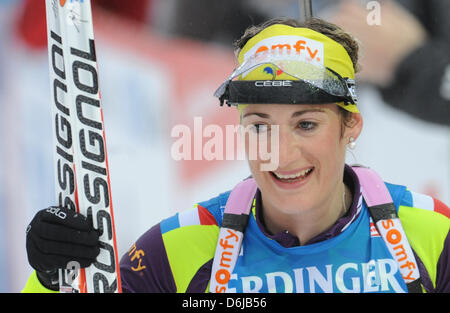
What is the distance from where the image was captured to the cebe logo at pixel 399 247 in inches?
93.4

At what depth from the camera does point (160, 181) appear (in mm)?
4277

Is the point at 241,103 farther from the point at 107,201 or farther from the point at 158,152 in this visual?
the point at 158,152

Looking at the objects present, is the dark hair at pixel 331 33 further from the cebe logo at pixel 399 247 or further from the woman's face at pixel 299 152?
the cebe logo at pixel 399 247

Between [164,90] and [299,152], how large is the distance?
6.76 feet

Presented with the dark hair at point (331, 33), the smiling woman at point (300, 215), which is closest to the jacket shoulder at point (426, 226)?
the smiling woman at point (300, 215)

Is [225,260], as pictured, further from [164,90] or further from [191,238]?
[164,90]

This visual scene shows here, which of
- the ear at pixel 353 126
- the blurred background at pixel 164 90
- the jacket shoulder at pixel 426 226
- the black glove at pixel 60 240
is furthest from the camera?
the blurred background at pixel 164 90

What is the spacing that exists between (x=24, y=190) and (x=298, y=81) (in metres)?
2.55

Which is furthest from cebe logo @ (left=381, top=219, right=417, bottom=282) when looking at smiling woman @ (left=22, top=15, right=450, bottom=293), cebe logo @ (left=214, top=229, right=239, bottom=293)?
cebe logo @ (left=214, top=229, right=239, bottom=293)

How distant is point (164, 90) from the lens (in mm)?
4262

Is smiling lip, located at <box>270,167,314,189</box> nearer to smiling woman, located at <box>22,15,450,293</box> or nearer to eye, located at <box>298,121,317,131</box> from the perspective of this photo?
smiling woman, located at <box>22,15,450,293</box>

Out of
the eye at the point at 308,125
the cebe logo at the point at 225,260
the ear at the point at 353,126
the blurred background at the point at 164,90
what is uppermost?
the blurred background at the point at 164,90

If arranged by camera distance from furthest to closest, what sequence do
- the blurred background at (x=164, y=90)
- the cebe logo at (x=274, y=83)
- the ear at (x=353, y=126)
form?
the blurred background at (x=164, y=90), the ear at (x=353, y=126), the cebe logo at (x=274, y=83)
